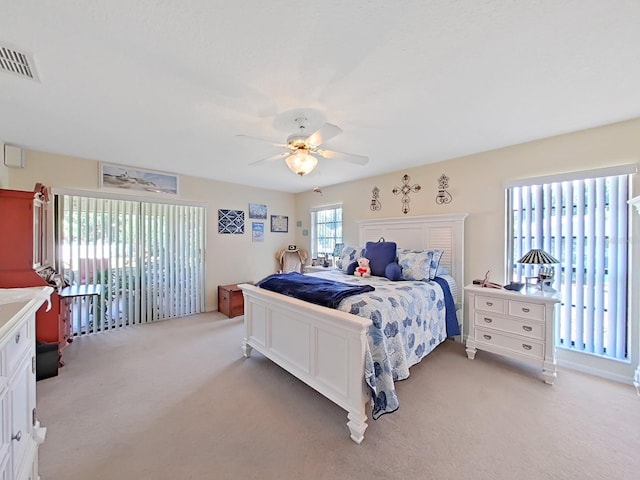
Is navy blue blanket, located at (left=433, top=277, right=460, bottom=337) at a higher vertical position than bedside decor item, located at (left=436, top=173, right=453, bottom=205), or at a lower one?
lower

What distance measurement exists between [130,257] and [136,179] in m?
1.16

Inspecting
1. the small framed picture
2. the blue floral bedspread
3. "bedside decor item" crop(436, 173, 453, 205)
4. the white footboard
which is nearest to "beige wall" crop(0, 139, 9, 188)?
the white footboard

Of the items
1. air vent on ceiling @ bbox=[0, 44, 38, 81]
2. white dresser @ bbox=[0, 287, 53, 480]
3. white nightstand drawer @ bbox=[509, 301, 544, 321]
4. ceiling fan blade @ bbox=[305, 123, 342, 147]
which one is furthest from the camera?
white nightstand drawer @ bbox=[509, 301, 544, 321]

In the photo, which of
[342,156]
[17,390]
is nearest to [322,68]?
[342,156]

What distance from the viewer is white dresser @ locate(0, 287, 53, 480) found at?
98 centimetres

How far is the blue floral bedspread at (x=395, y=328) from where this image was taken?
5.78ft

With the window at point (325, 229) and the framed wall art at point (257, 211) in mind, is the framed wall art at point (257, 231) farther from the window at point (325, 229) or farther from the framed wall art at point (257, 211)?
the window at point (325, 229)

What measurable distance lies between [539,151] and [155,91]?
144 inches

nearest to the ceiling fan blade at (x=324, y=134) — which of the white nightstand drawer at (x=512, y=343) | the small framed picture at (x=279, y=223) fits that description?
the white nightstand drawer at (x=512, y=343)

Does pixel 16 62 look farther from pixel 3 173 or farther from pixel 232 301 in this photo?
pixel 232 301

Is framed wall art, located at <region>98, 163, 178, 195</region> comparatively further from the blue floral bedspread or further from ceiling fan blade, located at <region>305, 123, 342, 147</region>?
the blue floral bedspread

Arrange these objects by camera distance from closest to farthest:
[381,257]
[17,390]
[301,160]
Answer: [17,390] < [301,160] < [381,257]

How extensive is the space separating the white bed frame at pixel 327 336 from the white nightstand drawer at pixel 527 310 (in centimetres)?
78

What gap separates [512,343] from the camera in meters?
2.57
